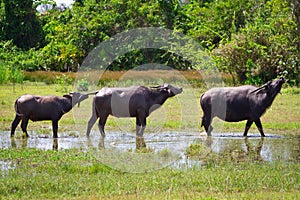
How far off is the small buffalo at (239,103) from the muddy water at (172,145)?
403mm

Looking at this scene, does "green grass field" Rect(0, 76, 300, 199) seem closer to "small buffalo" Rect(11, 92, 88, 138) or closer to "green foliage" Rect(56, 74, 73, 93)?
"small buffalo" Rect(11, 92, 88, 138)

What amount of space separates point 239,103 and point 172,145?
7.04ft

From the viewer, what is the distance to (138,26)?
33.0m

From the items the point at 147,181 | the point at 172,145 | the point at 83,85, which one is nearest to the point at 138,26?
the point at 83,85

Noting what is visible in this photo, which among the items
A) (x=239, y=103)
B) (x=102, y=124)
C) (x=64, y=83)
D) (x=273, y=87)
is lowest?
(x=64, y=83)

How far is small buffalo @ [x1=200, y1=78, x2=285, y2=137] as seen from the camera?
504 inches

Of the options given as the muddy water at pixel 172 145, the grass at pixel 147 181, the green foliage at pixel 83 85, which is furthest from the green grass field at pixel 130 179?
the green foliage at pixel 83 85

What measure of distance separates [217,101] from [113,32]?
821 inches

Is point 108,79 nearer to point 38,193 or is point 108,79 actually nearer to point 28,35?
point 28,35

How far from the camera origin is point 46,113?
486 inches

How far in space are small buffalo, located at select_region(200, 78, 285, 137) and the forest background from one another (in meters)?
11.9

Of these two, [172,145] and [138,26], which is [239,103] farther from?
[138,26]

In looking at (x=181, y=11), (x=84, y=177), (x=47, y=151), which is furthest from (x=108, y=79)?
(x=84, y=177)

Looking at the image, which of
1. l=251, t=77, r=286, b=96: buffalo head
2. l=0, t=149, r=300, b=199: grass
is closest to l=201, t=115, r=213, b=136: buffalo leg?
l=251, t=77, r=286, b=96: buffalo head
